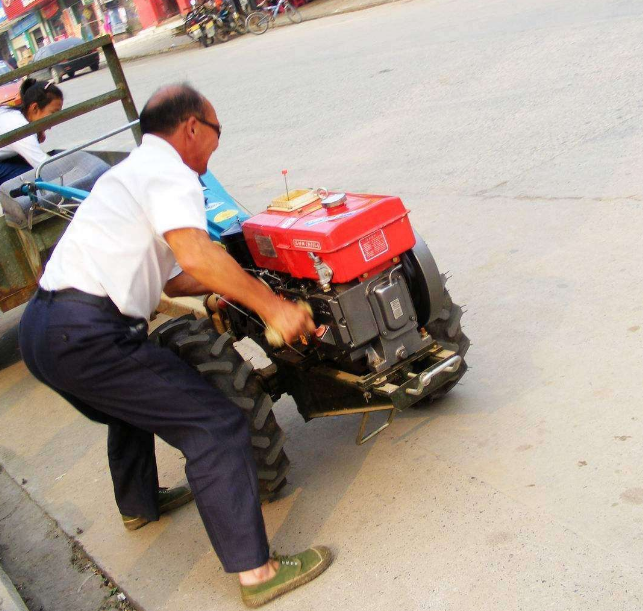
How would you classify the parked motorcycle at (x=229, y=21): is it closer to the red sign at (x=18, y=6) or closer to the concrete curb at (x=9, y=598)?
the concrete curb at (x=9, y=598)

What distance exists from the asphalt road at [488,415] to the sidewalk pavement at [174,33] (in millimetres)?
13434

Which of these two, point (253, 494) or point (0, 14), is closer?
point (253, 494)

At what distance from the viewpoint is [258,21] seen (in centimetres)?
2362

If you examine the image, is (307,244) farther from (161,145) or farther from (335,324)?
Result: (161,145)

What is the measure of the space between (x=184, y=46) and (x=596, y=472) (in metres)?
26.7

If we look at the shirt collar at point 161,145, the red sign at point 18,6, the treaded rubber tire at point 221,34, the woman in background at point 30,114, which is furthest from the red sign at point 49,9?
the shirt collar at point 161,145

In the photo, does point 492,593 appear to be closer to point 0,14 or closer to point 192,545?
point 192,545

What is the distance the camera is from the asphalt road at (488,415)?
2.89 metres

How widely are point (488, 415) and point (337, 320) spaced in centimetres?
97

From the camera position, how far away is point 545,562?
2746 millimetres

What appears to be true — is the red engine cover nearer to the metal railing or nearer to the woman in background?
the metal railing

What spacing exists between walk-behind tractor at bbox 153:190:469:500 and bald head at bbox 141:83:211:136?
0.59 m

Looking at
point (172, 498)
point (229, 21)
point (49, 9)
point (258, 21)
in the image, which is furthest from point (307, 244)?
point (49, 9)

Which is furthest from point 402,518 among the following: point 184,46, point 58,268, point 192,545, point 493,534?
point 184,46
